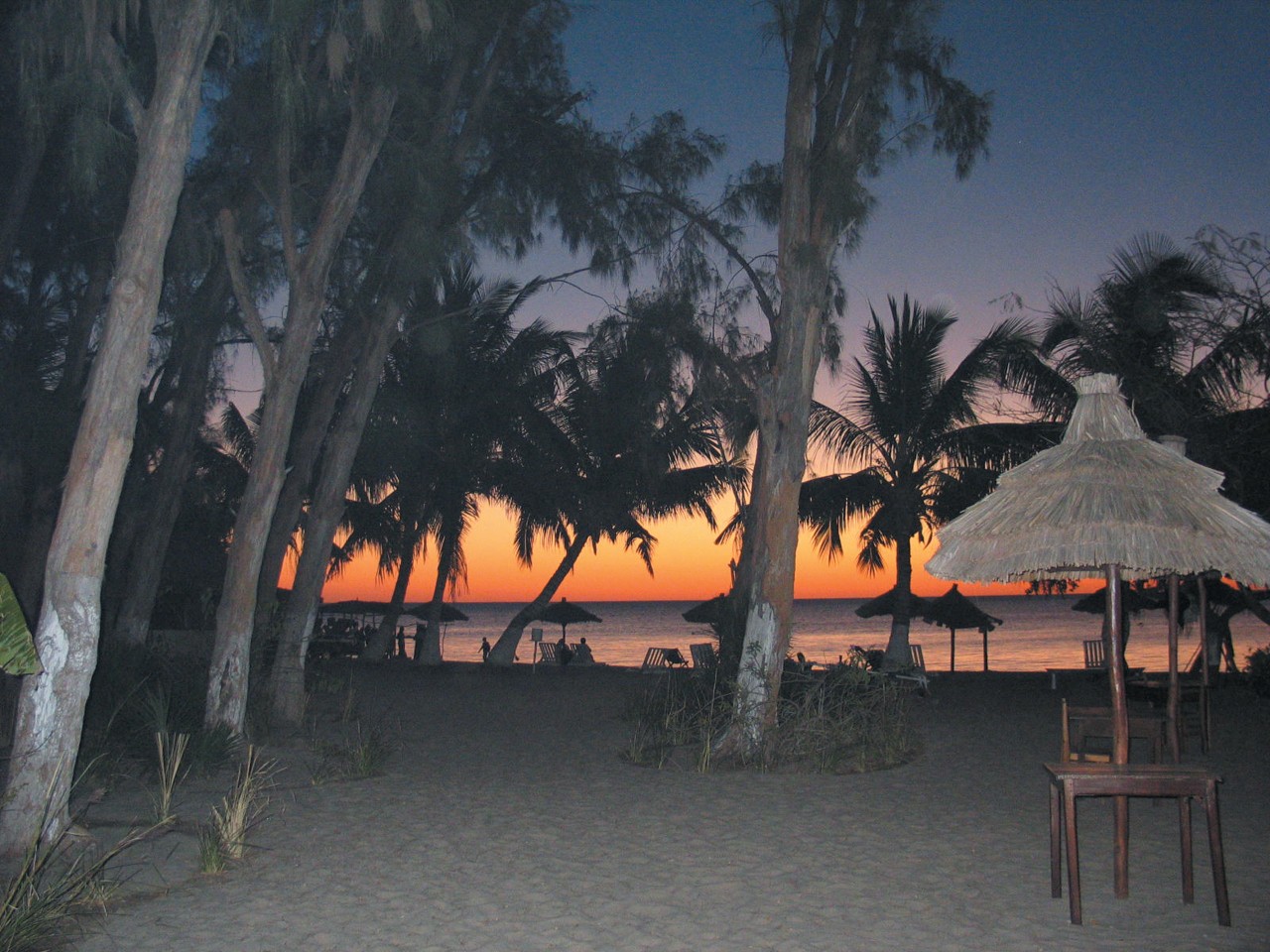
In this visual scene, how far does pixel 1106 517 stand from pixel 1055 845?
1617 mm

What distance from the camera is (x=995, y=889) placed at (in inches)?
215

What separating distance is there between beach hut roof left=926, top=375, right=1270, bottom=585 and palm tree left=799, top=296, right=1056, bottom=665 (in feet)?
46.1

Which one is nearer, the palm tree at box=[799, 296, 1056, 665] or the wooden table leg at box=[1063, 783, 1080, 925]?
the wooden table leg at box=[1063, 783, 1080, 925]

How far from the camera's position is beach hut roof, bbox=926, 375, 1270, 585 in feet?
16.2

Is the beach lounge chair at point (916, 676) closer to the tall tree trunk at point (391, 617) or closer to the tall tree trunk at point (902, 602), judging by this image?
the tall tree trunk at point (902, 602)

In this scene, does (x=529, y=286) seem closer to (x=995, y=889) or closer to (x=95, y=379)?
(x=95, y=379)

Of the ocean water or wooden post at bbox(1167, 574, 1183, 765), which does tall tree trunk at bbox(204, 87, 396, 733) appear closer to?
wooden post at bbox(1167, 574, 1183, 765)

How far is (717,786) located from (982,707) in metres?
7.23

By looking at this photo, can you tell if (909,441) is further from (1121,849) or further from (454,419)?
(1121,849)

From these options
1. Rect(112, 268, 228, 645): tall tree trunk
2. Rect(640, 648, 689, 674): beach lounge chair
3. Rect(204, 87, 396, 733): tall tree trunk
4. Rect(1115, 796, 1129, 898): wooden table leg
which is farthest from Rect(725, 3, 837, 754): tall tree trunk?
Rect(640, 648, 689, 674): beach lounge chair

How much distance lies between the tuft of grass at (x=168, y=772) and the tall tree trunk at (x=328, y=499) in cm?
371

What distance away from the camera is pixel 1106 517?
4941 mm

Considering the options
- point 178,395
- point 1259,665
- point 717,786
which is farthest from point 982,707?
point 178,395

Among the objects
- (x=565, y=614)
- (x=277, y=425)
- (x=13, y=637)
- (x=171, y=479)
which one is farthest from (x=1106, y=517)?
(x=565, y=614)
